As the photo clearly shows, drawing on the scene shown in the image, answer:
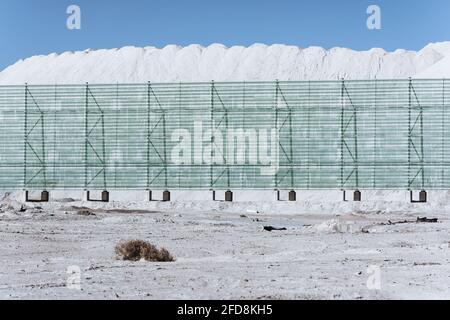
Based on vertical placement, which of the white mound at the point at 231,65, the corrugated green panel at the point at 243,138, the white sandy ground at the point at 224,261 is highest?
the white mound at the point at 231,65

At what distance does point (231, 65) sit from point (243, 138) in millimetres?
66518

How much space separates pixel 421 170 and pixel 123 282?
20504 millimetres

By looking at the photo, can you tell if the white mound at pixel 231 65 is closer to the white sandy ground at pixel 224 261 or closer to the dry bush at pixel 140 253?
the white sandy ground at pixel 224 261

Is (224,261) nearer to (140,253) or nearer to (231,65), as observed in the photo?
(140,253)

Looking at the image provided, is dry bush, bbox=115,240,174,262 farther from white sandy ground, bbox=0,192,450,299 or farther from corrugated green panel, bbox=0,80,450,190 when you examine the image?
corrugated green panel, bbox=0,80,450,190

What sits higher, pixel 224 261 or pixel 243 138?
pixel 243 138

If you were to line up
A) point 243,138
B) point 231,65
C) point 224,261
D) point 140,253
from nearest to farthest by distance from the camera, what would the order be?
point 224,261 → point 140,253 → point 243,138 → point 231,65

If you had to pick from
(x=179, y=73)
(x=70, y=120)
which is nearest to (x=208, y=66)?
(x=179, y=73)

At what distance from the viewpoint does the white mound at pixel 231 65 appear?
9569 centimetres

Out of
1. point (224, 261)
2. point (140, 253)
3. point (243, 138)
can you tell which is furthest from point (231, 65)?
point (224, 261)

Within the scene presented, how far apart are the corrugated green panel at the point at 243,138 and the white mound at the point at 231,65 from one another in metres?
59.8

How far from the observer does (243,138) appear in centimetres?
3250

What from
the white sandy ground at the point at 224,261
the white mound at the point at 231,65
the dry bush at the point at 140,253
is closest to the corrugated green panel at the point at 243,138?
the white sandy ground at the point at 224,261

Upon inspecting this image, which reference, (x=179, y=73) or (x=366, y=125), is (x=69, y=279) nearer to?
(x=366, y=125)
